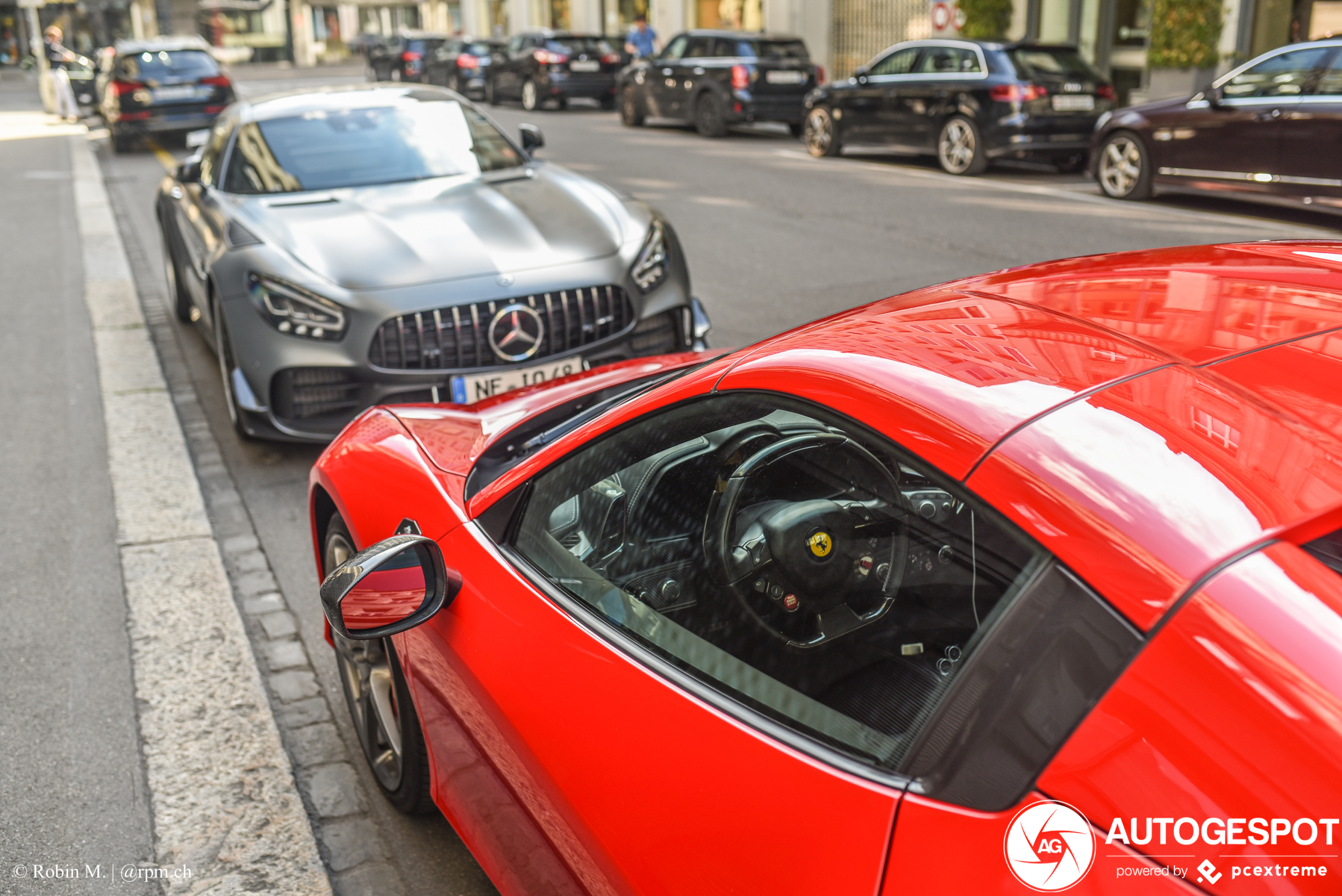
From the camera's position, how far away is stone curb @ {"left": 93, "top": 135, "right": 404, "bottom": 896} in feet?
9.52

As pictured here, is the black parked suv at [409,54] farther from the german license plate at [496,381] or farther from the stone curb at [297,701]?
the german license plate at [496,381]

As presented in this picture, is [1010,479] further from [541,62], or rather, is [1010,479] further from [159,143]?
[541,62]

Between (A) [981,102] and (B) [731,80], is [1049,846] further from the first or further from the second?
(B) [731,80]

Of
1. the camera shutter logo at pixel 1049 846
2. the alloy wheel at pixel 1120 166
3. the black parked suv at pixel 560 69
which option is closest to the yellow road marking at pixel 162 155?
the black parked suv at pixel 560 69

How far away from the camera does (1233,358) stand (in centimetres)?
157

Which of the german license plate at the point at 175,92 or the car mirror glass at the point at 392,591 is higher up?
the german license plate at the point at 175,92

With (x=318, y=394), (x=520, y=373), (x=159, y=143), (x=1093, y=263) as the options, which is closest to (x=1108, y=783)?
(x=1093, y=263)

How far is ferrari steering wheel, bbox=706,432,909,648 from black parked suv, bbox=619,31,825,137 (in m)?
17.6

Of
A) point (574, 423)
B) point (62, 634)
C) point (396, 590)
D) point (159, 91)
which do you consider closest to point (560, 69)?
point (159, 91)

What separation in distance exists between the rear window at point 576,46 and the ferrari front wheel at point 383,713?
77.8ft

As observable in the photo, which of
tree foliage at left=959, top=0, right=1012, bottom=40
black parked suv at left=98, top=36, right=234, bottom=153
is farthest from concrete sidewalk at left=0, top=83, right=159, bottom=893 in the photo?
tree foliage at left=959, top=0, right=1012, bottom=40

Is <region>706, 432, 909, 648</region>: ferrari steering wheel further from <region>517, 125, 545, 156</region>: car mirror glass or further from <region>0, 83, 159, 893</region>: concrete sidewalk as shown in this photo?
<region>517, 125, 545, 156</region>: car mirror glass

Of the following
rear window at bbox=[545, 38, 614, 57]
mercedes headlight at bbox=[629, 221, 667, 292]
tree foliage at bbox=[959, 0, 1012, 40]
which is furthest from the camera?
rear window at bbox=[545, 38, 614, 57]

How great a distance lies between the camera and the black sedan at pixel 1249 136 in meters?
10.2
